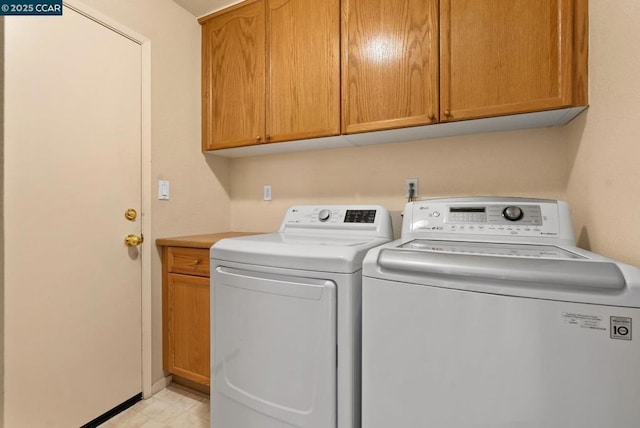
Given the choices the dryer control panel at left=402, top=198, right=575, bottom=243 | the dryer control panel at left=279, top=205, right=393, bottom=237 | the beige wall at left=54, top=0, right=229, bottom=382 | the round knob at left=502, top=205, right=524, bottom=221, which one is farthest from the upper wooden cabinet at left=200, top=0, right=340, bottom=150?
the round knob at left=502, top=205, right=524, bottom=221

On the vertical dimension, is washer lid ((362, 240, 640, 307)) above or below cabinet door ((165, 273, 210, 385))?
above

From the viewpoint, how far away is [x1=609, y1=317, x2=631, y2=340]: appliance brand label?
1.98 feet

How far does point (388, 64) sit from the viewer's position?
144cm

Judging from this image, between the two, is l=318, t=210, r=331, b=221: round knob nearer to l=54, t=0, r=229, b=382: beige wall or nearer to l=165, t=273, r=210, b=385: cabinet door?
l=165, t=273, r=210, b=385: cabinet door

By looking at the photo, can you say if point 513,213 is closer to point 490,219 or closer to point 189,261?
point 490,219

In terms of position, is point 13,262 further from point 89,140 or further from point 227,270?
point 227,270

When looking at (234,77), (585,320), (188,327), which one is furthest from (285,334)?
(234,77)

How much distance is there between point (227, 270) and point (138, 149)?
1.05m

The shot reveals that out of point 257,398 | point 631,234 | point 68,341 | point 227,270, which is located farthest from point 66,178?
point 631,234

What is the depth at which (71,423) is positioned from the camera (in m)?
1.37

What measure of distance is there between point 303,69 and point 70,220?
1.45 metres

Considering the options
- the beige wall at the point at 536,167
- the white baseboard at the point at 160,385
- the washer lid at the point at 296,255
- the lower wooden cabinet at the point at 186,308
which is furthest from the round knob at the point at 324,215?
the white baseboard at the point at 160,385

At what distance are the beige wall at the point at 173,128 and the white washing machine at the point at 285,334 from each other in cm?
77

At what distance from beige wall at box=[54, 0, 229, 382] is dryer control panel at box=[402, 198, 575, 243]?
4.80 feet
